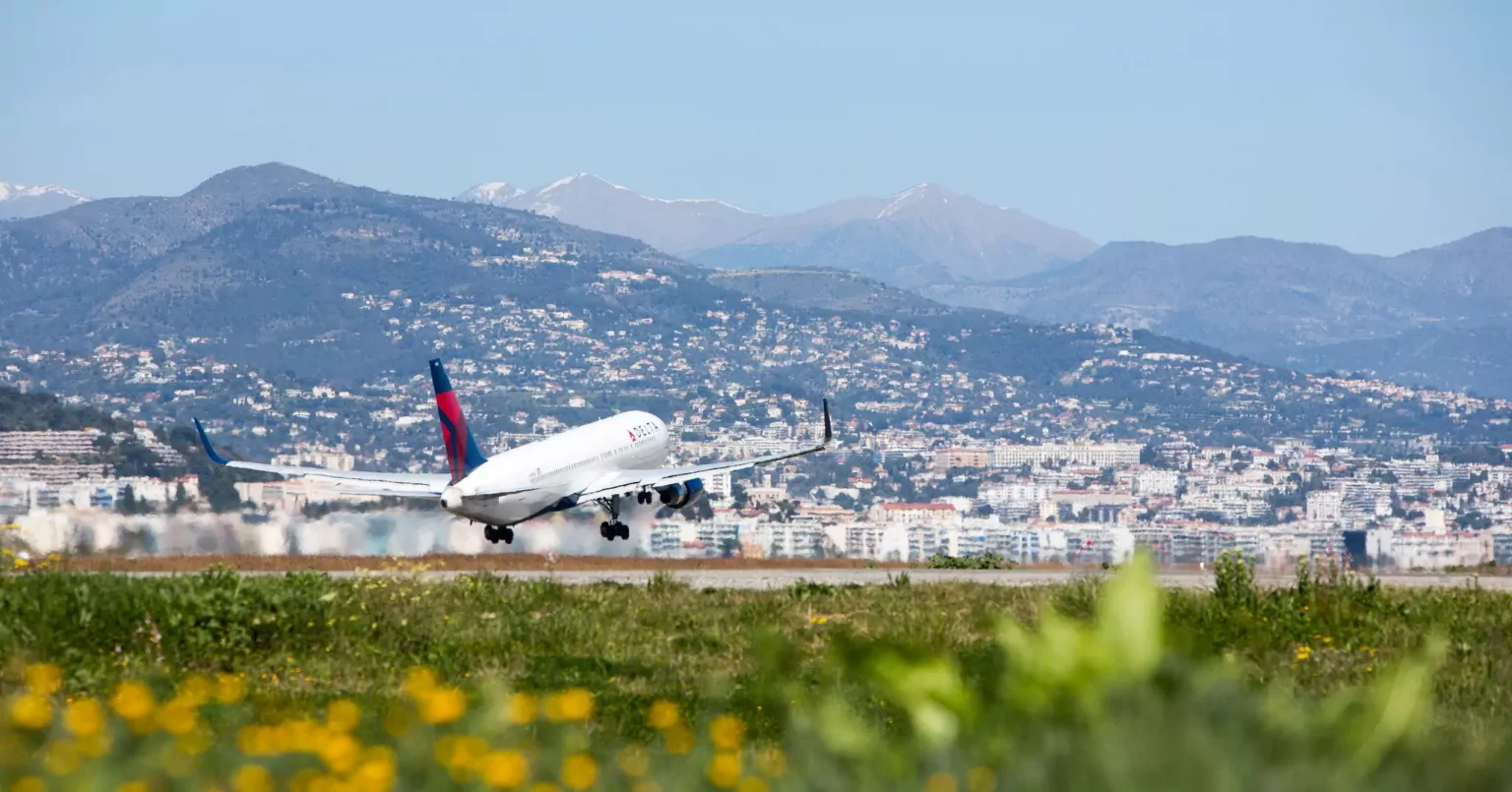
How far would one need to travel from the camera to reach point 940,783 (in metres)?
5.70

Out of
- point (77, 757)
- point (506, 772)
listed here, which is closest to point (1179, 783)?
point (506, 772)

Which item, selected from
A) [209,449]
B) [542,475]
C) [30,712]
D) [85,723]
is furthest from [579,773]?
[542,475]

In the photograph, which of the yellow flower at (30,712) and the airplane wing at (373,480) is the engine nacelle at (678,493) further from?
the yellow flower at (30,712)

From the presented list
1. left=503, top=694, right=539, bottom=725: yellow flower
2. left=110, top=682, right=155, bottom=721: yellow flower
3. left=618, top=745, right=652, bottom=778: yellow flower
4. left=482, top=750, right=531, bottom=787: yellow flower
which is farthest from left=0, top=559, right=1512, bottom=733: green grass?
left=482, top=750, right=531, bottom=787: yellow flower

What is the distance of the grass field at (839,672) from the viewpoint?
5.60m

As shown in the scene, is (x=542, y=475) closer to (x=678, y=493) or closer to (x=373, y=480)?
(x=678, y=493)

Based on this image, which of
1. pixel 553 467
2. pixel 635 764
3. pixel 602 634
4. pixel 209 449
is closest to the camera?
pixel 635 764

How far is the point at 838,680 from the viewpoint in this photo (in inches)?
630

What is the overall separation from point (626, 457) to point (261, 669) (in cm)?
4594

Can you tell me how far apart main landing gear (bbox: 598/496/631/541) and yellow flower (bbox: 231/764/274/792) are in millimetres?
53551

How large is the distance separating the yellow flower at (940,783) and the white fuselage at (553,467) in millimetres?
49677

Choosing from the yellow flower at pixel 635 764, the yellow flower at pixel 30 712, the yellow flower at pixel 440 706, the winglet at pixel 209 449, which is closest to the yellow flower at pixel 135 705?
the yellow flower at pixel 30 712

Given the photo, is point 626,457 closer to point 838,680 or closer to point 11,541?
point 11,541

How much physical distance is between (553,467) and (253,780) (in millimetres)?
53101
